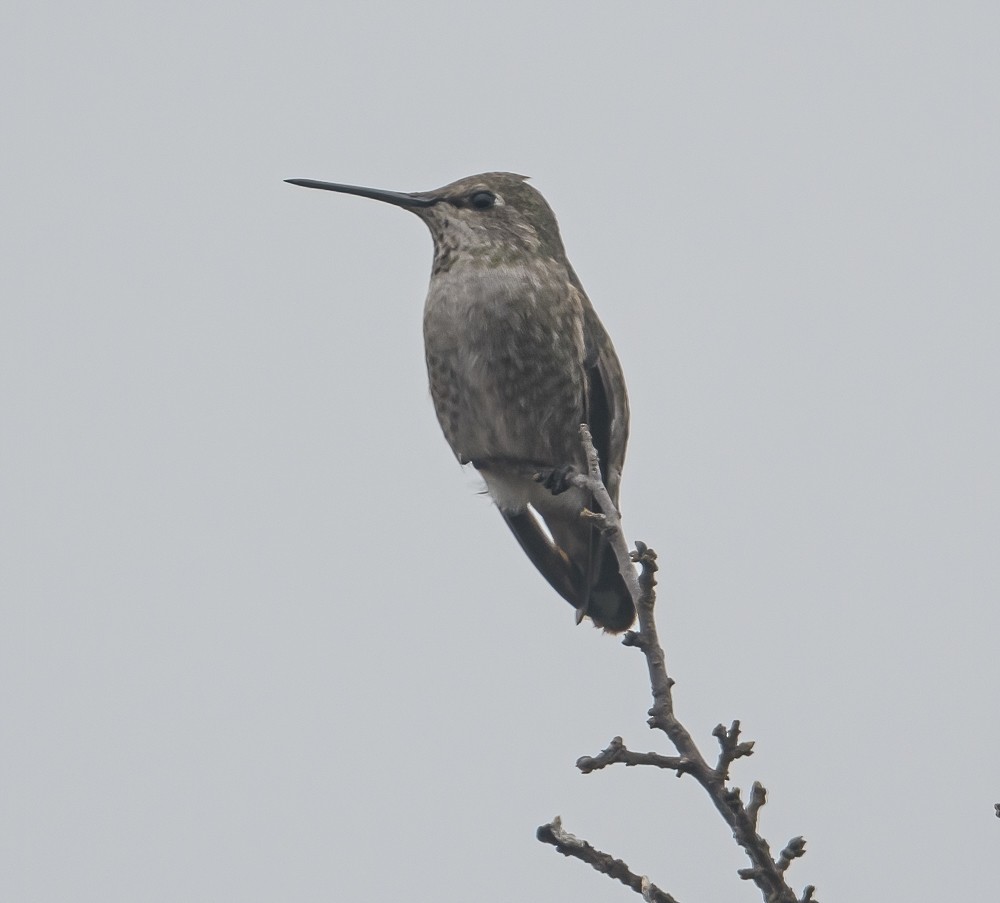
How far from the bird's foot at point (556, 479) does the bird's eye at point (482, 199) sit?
1196 millimetres

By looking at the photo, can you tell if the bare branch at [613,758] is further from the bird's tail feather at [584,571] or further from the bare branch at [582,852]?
the bird's tail feather at [584,571]

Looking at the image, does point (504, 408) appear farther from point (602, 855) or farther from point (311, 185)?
point (602, 855)

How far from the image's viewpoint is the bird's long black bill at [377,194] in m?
5.86

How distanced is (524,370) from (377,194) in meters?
1.18

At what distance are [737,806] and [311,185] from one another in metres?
3.89

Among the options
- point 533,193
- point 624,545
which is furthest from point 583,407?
point 624,545

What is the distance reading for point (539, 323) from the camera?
5.35 metres

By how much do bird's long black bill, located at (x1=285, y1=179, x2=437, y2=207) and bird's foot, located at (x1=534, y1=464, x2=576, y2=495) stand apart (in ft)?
4.37

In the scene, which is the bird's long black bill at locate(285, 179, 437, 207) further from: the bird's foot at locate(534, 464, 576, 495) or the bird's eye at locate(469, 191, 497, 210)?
the bird's foot at locate(534, 464, 576, 495)

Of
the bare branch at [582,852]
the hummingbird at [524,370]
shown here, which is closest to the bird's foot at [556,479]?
the hummingbird at [524,370]

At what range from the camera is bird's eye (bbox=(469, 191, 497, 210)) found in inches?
229

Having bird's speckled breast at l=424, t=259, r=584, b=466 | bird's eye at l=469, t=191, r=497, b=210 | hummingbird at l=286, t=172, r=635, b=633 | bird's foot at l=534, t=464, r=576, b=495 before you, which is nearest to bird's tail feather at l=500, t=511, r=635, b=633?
hummingbird at l=286, t=172, r=635, b=633

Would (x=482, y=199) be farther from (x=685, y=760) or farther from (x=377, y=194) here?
(x=685, y=760)

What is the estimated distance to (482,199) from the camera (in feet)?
19.2
